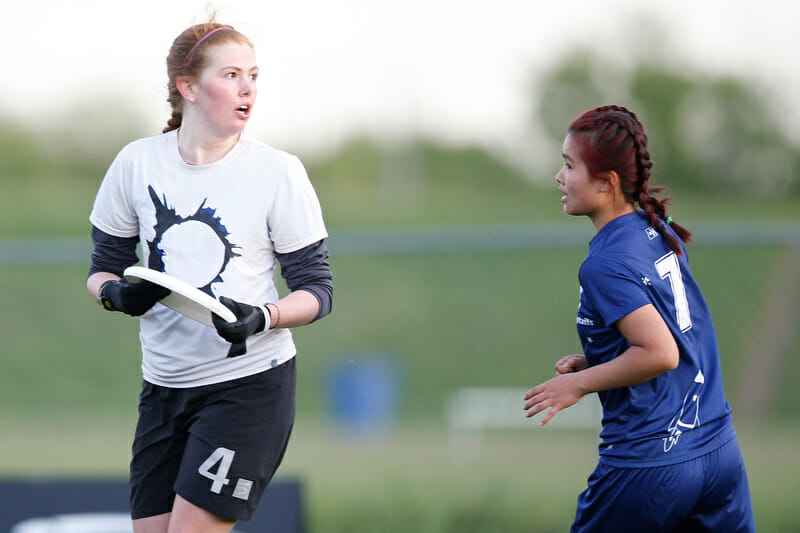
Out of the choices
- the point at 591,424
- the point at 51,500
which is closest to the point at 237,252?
the point at 51,500

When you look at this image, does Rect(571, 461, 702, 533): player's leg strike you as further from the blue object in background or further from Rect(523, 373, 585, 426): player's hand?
the blue object in background

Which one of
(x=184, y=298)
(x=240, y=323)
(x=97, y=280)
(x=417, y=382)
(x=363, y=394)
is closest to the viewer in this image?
(x=240, y=323)

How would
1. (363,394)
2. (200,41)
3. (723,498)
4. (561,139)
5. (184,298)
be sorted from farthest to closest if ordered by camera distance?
(561,139) → (363,394) → (200,41) → (723,498) → (184,298)

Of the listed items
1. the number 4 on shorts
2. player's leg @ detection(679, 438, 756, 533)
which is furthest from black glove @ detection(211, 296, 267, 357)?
player's leg @ detection(679, 438, 756, 533)

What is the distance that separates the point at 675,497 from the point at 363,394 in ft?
16.5

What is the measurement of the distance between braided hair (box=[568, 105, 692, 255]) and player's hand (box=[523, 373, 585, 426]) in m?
0.51

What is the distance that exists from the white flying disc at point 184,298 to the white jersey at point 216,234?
0.34 ft

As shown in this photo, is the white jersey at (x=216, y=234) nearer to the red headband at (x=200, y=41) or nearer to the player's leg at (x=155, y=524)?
the red headband at (x=200, y=41)

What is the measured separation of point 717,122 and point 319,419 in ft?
34.0

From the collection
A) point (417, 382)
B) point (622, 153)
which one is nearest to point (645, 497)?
point (622, 153)

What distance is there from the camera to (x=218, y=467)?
108 inches

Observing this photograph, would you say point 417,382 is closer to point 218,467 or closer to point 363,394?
point 363,394

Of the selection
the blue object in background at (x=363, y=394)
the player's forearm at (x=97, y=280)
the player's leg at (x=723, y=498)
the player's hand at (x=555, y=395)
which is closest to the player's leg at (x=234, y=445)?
the player's forearm at (x=97, y=280)

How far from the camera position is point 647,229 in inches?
110
